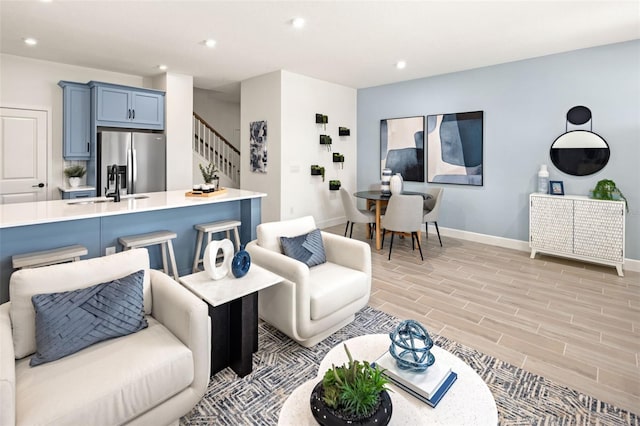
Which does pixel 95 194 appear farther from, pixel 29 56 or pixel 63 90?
pixel 29 56

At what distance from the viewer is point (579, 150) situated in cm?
450

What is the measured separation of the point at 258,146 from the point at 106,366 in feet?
16.5

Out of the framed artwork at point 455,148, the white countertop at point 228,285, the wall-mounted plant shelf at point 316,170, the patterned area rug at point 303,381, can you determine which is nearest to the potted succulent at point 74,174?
the wall-mounted plant shelf at point 316,170

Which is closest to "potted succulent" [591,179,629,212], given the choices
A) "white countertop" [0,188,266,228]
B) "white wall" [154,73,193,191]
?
"white countertop" [0,188,266,228]

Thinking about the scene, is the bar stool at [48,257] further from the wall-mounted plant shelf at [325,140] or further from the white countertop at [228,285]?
Result: the wall-mounted plant shelf at [325,140]

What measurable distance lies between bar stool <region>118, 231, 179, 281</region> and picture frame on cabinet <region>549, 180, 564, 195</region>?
4.80m

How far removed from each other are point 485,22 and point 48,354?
4501 millimetres

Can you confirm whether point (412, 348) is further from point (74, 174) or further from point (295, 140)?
point (74, 174)

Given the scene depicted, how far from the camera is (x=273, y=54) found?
15.6 ft

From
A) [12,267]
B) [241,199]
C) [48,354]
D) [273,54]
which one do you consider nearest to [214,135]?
[273,54]

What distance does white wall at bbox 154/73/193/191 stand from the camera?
584cm

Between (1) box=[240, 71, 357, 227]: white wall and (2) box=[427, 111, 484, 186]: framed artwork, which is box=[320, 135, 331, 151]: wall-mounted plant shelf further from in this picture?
(2) box=[427, 111, 484, 186]: framed artwork

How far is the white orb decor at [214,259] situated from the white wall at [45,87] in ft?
14.7

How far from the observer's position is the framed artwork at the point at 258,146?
19.9 ft
